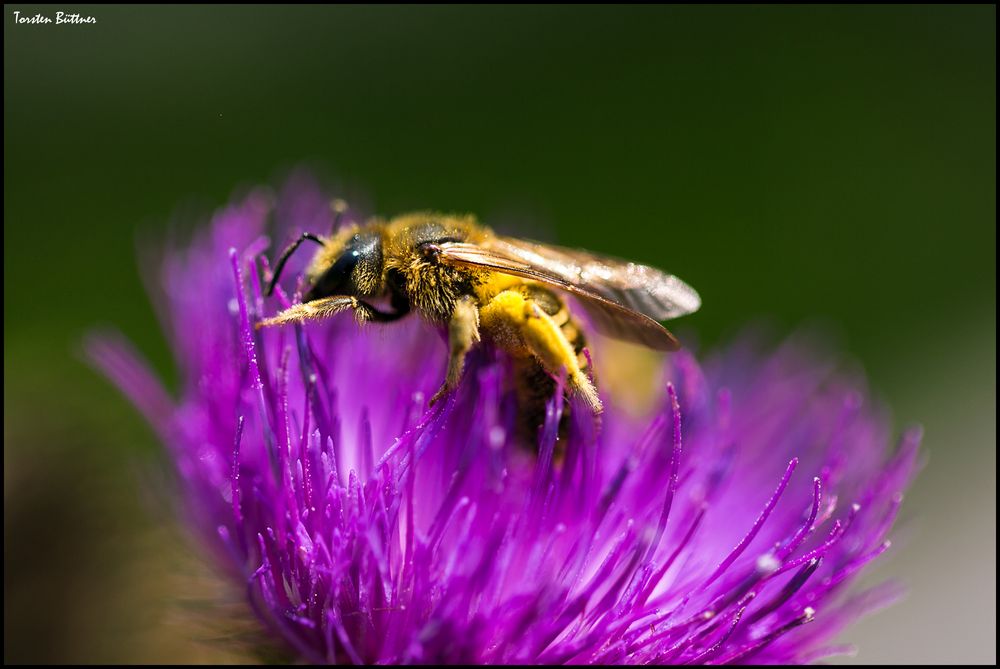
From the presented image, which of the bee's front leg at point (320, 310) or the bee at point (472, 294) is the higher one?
the bee at point (472, 294)

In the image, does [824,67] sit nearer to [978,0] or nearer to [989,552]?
[978,0]

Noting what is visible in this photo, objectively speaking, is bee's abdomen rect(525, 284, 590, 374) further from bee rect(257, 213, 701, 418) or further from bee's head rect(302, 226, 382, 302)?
bee's head rect(302, 226, 382, 302)

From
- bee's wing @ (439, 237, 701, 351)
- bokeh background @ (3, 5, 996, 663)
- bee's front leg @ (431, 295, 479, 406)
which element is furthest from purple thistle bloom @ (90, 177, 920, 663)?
bokeh background @ (3, 5, 996, 663)

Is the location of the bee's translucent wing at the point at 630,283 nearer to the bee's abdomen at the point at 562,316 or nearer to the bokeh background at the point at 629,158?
the bee's abdomen at the point at 562,316

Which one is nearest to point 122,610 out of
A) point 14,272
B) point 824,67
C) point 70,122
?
point 14,272

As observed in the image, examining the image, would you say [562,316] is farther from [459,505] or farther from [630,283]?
[459,505]

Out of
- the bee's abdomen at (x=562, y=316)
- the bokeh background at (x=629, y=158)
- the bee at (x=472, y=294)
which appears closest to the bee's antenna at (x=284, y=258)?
the bee at (x=472, y=294)
